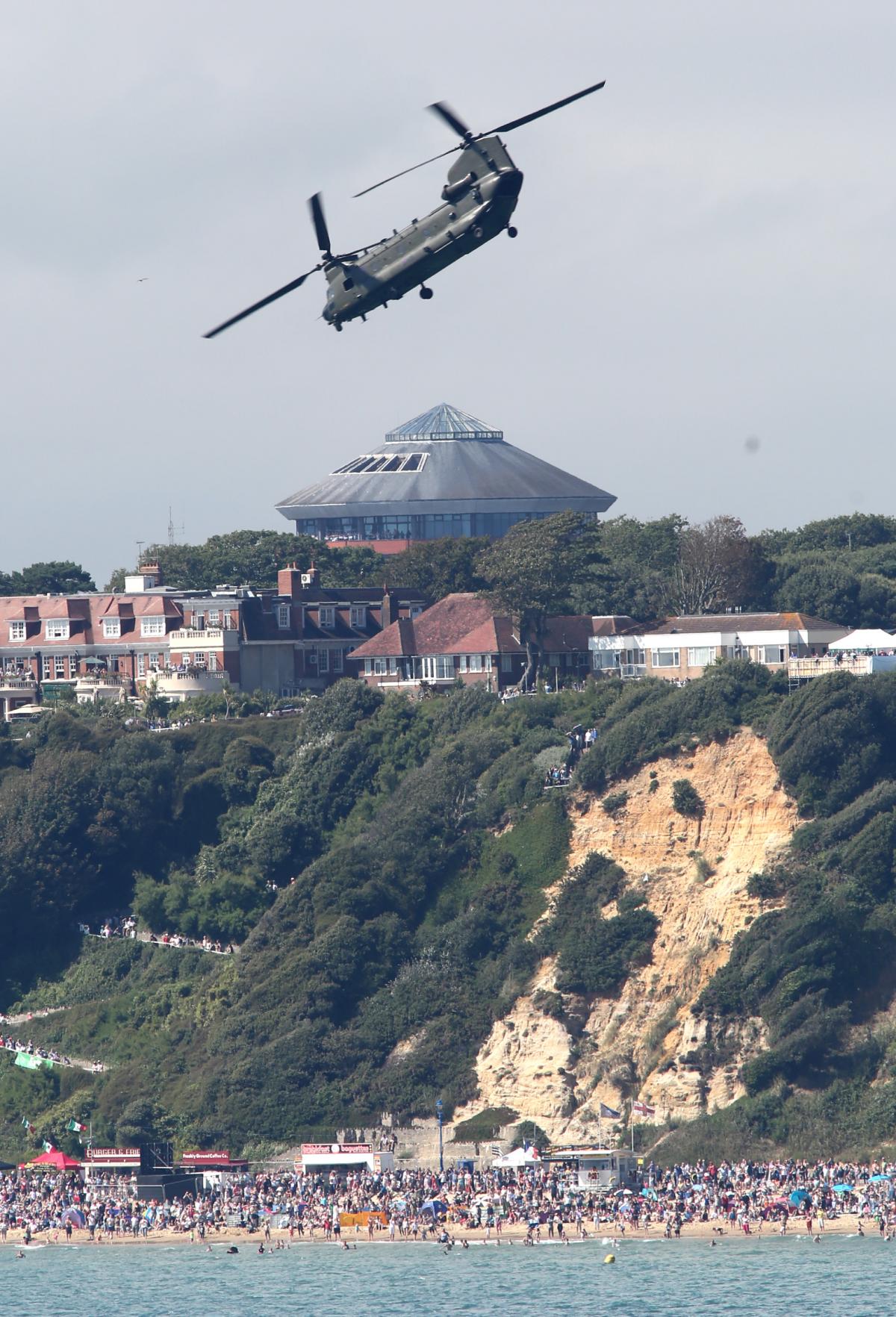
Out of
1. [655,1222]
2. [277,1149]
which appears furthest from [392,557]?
[655,1222]

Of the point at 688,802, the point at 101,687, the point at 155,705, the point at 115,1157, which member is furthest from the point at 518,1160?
the point at 101,687

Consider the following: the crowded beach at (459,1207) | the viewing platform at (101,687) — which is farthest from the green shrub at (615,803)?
the viewing platform at (101,687)

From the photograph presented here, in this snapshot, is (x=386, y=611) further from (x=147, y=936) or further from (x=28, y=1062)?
(x=28, y=1062)

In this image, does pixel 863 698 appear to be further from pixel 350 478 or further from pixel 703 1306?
pixel 350 478

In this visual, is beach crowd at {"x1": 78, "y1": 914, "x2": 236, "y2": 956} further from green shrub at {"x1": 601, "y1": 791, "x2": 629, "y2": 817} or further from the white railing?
the white railing

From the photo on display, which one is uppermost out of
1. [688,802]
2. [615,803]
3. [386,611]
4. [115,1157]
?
[386,611]

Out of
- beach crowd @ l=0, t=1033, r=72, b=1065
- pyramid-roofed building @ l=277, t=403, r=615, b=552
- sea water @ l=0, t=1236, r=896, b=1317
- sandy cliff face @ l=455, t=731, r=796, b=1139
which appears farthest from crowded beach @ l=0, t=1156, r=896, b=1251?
pyramid-roofed building @ l=277, t=403, r=615, b=552
